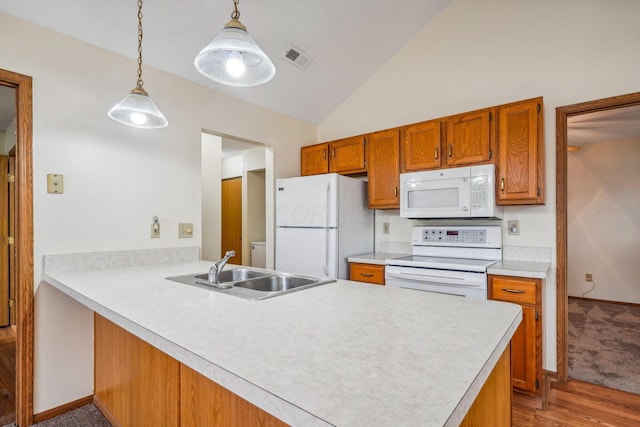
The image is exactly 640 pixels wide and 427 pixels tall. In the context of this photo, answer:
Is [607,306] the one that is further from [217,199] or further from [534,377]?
[217,199]

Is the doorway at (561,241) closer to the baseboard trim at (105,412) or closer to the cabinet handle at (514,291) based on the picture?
the cabinet handle at (514,291)

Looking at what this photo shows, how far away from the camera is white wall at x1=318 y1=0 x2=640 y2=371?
2293 millimetres

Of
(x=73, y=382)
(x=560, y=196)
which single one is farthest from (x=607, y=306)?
(x=73, y=382)

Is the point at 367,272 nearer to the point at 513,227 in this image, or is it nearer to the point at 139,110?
the point at 513,227

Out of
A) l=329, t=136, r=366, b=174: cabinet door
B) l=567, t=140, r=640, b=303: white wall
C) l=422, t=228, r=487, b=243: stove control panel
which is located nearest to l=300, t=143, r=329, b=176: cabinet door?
l=329, t=136, r=366, b=174: cabinet door

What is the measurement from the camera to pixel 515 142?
2352mm

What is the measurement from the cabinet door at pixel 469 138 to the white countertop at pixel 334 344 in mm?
1575

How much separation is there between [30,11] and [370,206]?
8.81 feet

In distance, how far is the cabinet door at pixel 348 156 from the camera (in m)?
3.17

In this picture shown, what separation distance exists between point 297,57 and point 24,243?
2.34 metres

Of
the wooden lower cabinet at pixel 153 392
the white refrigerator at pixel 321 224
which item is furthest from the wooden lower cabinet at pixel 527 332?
→ the wooden lower cabinet at pixel 153 392

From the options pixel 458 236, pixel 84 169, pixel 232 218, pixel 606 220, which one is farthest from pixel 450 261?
pixel 232 218

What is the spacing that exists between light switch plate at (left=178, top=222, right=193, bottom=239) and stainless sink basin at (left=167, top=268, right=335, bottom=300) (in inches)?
27.9

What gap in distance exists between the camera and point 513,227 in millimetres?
2615
